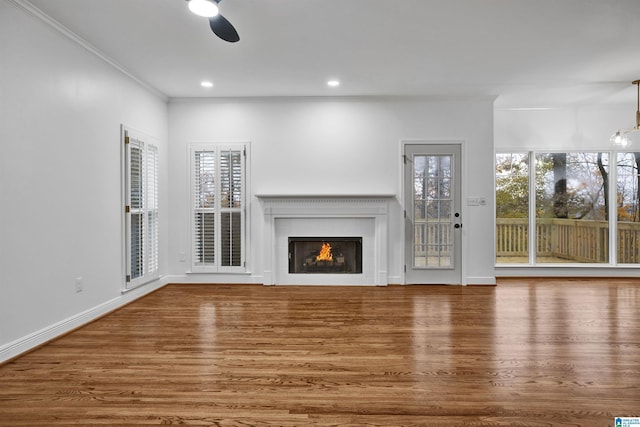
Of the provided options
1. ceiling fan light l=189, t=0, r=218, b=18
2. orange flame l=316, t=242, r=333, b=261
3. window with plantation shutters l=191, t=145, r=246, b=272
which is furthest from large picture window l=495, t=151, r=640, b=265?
ceiling fan light l=189, t=0, r=218, b=18

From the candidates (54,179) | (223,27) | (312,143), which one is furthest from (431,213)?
(54,179)

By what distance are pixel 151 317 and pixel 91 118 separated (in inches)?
82.1

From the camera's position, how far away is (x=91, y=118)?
135 inches

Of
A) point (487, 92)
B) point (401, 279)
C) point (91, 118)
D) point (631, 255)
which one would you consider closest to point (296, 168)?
point (401, 279)

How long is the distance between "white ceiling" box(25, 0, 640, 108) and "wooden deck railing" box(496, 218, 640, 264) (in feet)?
6.67

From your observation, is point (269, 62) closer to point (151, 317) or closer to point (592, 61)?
point (151, 317)

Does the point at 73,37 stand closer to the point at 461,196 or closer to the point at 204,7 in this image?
the point at 204,7

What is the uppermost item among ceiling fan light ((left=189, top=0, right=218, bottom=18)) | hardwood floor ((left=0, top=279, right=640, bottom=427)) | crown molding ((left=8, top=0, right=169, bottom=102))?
crown molding ((left=8, top=0, right=169, bottom=102))

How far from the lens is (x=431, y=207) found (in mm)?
5023

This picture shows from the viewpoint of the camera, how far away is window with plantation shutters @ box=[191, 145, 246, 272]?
4.97m

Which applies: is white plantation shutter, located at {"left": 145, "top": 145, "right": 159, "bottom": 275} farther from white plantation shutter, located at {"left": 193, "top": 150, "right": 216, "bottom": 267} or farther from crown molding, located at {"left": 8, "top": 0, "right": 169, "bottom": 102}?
crown molding, located at {"left": 8, "top": 0, "right": 169, "bottom": 102}

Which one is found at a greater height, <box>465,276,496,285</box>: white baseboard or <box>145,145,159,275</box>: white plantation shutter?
<box>145,145,159,275</box>: white plantation shutter

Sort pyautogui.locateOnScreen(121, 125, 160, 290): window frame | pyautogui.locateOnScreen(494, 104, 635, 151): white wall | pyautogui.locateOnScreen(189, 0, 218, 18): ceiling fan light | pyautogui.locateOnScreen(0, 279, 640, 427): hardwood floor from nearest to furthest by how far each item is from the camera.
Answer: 1. pyautogui.locateOnScreen(0, 279, 640, 427): hardwood floor
2. pyautogui.locateOnScreen(189, 0, 218, 18): ceiling fan light
3. pyautogui.locateOnScreen(121, 125, 160, 290): window frame
4. pyautogui.locateOnScreen(494, 104, 635, 151): white wall

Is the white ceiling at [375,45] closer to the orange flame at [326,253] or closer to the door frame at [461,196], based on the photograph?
the door frame at [461,196]
